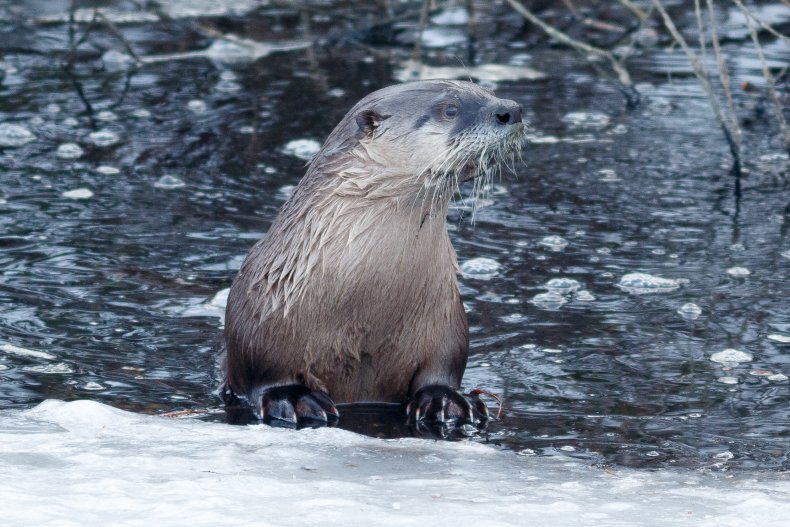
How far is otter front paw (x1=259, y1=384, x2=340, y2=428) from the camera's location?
3.38 meters

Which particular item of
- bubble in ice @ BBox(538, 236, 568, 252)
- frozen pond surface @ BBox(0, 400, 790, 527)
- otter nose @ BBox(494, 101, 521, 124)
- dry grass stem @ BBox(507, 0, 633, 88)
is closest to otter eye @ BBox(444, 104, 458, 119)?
otter nose @ BBox(494, 101, 521, 124)

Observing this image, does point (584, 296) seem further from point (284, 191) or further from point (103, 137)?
point (103, 137)

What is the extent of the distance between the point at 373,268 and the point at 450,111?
0.44 meters

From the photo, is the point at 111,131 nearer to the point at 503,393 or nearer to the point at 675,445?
the point at 503,393

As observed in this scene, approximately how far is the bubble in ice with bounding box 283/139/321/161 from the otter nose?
2.68m

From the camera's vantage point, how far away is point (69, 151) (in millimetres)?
5988

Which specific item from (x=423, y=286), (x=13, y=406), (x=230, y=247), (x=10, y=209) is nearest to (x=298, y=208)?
(x=423, y=286)

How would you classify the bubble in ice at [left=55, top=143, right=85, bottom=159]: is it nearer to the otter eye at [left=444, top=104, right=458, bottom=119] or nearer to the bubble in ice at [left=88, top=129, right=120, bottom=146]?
the bubble in ice at [left=88, top=129, right=120, bottom=146]

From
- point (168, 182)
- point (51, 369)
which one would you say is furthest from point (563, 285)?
point (168, 182)

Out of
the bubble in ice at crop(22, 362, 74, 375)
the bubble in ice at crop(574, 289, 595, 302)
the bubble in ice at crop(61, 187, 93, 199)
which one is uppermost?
the bubble in ice at crop(574, 289, 595, 302)

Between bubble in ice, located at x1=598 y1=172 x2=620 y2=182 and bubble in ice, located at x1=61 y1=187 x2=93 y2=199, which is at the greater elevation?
bubble in ice, located at x1=598 y1=172 x2=620 y2=182

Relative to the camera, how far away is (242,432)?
127 inches

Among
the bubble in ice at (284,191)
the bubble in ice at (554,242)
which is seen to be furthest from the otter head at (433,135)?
the bubble in ice at (284,191)

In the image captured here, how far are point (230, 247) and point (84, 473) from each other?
2.23 meters
